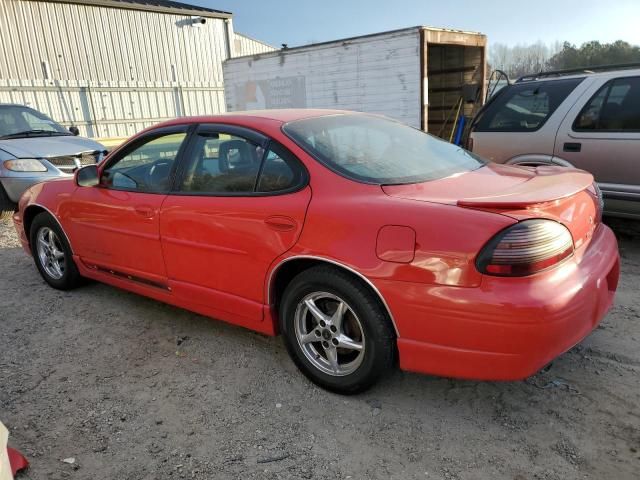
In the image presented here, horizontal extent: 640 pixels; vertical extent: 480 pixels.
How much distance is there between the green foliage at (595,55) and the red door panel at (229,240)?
34.0 meters

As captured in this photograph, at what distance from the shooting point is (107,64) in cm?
1808

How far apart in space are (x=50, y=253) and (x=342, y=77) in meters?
7.30

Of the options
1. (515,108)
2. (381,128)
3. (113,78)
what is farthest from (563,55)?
(381,128)

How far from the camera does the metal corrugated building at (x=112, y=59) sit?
1605 centimetres

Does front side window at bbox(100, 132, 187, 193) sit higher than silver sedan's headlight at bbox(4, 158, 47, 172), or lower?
higher

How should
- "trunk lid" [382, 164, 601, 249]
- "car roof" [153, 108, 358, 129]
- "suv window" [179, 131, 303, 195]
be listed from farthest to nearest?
1. "car roof" [153, 108, 358, 129]
2. "suv window" [179, 131, 303, 195]
3. "trunk lid" [382, 164, 601, 249]

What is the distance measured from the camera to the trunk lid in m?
2.21

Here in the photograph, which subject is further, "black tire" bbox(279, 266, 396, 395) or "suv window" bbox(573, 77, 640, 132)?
"suv window" bbox(573, 77, 640, 132)

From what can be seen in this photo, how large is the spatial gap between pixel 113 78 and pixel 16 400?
58.4ft

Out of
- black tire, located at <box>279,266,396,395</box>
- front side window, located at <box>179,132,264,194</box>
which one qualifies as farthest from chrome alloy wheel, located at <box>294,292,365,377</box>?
front side window, located at <box>179,132,264,194</box>

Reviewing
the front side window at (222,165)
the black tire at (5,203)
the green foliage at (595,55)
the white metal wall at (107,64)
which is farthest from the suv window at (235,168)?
the green foliage at (595,55)

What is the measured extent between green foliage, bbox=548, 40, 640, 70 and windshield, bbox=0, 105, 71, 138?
31.5 metres

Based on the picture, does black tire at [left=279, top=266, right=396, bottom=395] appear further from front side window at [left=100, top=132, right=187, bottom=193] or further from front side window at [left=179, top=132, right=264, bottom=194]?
front side window at [left=100, top=132, right=187, bottom=193]

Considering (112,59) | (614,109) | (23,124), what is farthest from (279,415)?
(112,59)
